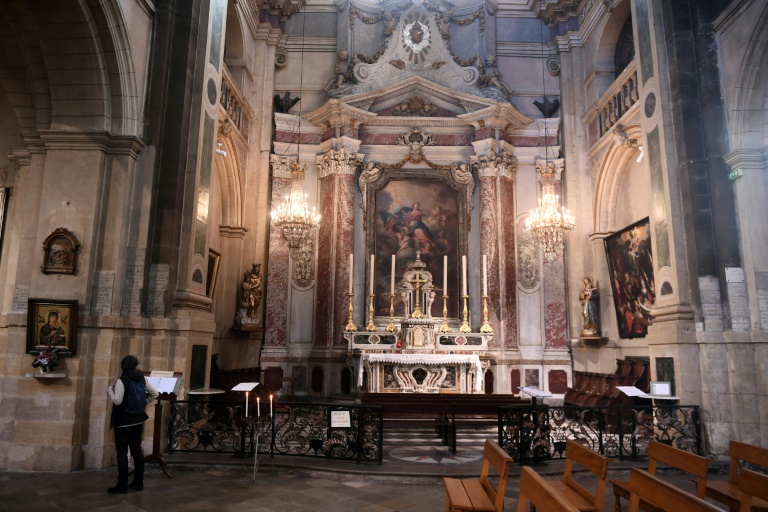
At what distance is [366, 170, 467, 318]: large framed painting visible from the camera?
44.2 ft

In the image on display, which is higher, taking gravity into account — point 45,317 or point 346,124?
point 346,124

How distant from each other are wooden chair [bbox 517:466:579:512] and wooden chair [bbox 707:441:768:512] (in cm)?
184

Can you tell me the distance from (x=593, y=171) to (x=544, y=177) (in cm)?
110

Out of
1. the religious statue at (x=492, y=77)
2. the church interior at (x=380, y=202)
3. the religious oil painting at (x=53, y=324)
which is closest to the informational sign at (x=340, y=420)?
the church interior at (x=380, y=202)

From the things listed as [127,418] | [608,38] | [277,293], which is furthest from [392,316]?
[608,38]

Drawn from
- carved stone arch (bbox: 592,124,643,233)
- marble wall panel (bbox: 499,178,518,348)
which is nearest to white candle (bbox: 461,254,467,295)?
marble wall panel (bbox: 499,178,518,348)

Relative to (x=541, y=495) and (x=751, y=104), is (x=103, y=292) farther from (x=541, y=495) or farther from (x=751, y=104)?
(x=751, y=104)

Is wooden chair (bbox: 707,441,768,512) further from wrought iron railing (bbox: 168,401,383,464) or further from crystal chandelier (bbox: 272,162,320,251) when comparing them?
crystal chandelier (bbox: 272,162,320,251)

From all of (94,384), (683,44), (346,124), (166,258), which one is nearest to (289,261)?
(346,124)

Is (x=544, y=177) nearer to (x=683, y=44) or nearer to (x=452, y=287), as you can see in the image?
(x=452, y=287)

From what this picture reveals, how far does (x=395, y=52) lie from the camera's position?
14.3 m

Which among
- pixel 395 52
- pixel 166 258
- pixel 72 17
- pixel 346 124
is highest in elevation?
pixel 395 52

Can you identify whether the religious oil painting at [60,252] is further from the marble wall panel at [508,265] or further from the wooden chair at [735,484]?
the marble wall panel at [508,265]

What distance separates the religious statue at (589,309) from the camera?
12.2 metres
